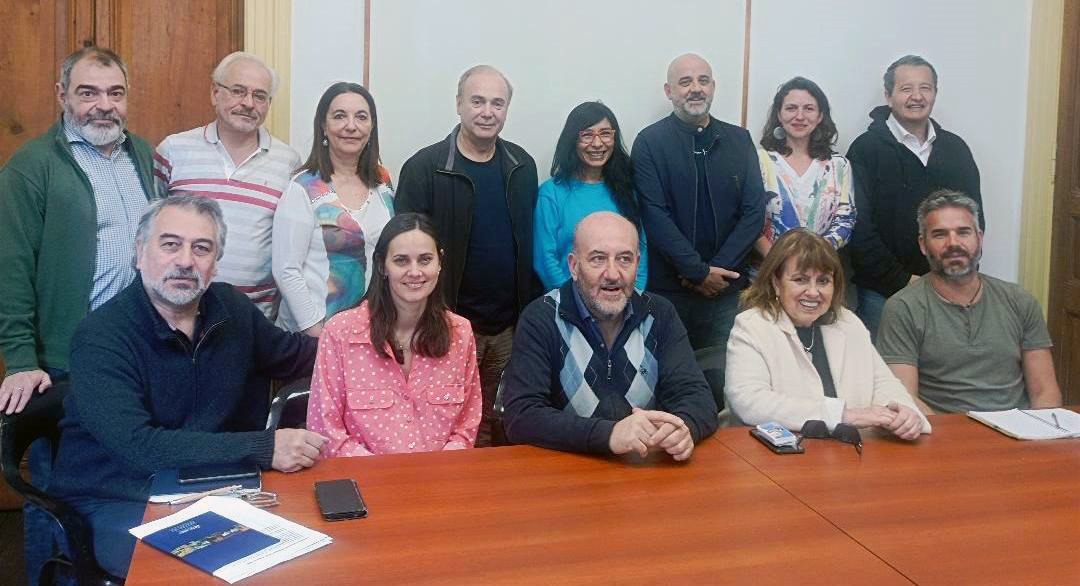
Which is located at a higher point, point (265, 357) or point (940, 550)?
point (265, 357)

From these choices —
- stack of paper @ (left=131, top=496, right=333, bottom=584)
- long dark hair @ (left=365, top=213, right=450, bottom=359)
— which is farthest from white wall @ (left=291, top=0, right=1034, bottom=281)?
stack of paper @ (left=131, top=496, right=333, bottom=584)

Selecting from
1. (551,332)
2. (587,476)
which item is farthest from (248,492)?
(551,332)

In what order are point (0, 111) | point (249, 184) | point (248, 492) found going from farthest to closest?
1. point (0, 111)
2. point (249, 184)
3. point (248, 492)

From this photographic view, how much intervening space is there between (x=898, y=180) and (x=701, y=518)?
255 centimetres

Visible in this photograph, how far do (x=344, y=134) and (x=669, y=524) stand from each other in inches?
73.2

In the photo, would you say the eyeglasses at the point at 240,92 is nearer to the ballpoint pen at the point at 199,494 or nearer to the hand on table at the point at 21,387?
the hand on table at the point at 21,387

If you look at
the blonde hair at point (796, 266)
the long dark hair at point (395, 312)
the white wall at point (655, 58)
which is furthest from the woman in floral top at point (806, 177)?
the long dark hair at point (395, 312)

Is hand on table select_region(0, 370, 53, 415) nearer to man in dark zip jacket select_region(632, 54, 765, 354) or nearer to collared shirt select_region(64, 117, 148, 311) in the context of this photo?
collared shirt select_region(64, 117, 148, 311)

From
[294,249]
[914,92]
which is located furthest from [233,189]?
[914,92]

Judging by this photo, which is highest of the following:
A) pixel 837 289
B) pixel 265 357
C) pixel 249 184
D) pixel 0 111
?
pixel 0 111

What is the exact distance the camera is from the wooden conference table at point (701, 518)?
5.36 feet

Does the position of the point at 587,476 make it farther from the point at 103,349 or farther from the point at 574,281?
the point at 103,349

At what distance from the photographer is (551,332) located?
257 centimetres

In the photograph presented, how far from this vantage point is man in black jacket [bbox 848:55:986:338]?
3.96m
